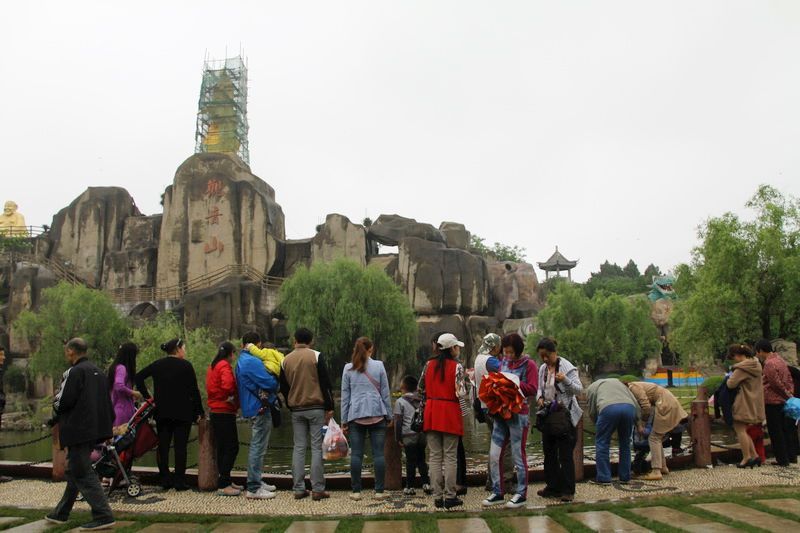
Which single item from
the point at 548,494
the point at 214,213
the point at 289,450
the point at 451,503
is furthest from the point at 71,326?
the point at 548,494

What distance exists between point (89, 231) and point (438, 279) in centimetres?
2069

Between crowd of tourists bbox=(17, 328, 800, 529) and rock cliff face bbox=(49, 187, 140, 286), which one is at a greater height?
rock cliff face bbox=(49, 187, 140, 286)

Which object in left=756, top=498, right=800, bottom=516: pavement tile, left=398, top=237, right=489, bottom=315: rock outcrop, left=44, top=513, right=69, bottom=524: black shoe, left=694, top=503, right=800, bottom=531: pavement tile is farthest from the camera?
left=398, top=237, right=489, bottom=315: rock outcrop

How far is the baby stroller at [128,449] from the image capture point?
280 inches

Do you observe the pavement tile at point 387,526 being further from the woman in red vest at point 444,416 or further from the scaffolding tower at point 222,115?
the scaffolding tower at point 222,115

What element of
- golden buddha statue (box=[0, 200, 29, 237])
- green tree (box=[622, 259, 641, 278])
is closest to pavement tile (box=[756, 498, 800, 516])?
Answer: golden buddha statue (box=[0, 200, 29, 237])

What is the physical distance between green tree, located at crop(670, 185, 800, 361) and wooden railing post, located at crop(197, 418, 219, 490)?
2101cm

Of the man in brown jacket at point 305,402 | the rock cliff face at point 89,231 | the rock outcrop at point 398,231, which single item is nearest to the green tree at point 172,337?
the rock cliff face at point 89,231

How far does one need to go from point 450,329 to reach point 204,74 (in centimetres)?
3114

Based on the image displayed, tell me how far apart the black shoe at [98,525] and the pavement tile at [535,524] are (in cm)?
329

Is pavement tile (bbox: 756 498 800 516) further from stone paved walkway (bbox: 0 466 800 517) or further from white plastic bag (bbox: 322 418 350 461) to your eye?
white plastic bag (bbox: 322 418 350 461)

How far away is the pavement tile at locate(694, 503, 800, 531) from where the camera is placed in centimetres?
519

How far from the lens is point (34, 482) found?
8.19 metres

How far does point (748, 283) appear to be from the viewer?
24.3 metres
